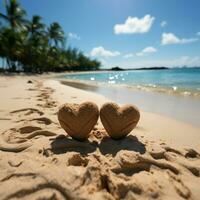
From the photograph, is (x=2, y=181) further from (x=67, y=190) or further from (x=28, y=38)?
(x=28, y=38)

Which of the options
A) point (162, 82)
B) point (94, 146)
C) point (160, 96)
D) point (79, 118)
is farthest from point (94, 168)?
point (162, 82)

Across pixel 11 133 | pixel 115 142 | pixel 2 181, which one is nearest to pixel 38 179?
pixel 2 181

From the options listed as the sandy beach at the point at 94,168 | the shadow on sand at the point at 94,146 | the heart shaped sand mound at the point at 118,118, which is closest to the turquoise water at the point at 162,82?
the heart shaped sand mound at the point at 118,118

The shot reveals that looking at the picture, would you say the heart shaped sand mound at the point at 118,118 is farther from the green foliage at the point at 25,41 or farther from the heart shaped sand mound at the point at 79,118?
the green foliage at the point at 25,41

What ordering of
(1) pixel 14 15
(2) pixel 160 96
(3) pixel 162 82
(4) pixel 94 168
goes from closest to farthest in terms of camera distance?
(4) pixel 94 168
(2) pixel 160 96
(3) pixel 162 82
(1) pixel 14 15

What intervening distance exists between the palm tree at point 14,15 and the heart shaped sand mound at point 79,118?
37.8 metres

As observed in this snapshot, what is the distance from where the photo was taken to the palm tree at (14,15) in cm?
3620

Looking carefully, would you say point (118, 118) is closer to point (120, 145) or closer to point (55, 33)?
point (120, 145)

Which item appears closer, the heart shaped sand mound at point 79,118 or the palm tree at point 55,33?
the heart shaped sand mound at point 79,118

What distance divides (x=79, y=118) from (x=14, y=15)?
1550 inches

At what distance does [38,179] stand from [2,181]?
1.11 ft

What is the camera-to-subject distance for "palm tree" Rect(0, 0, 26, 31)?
3620 cm

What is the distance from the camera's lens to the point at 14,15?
36969 millimetres

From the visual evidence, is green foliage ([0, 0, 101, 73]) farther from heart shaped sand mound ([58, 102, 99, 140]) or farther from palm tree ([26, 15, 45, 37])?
heart shaped sand mound ([58, 102, 99, 140])
